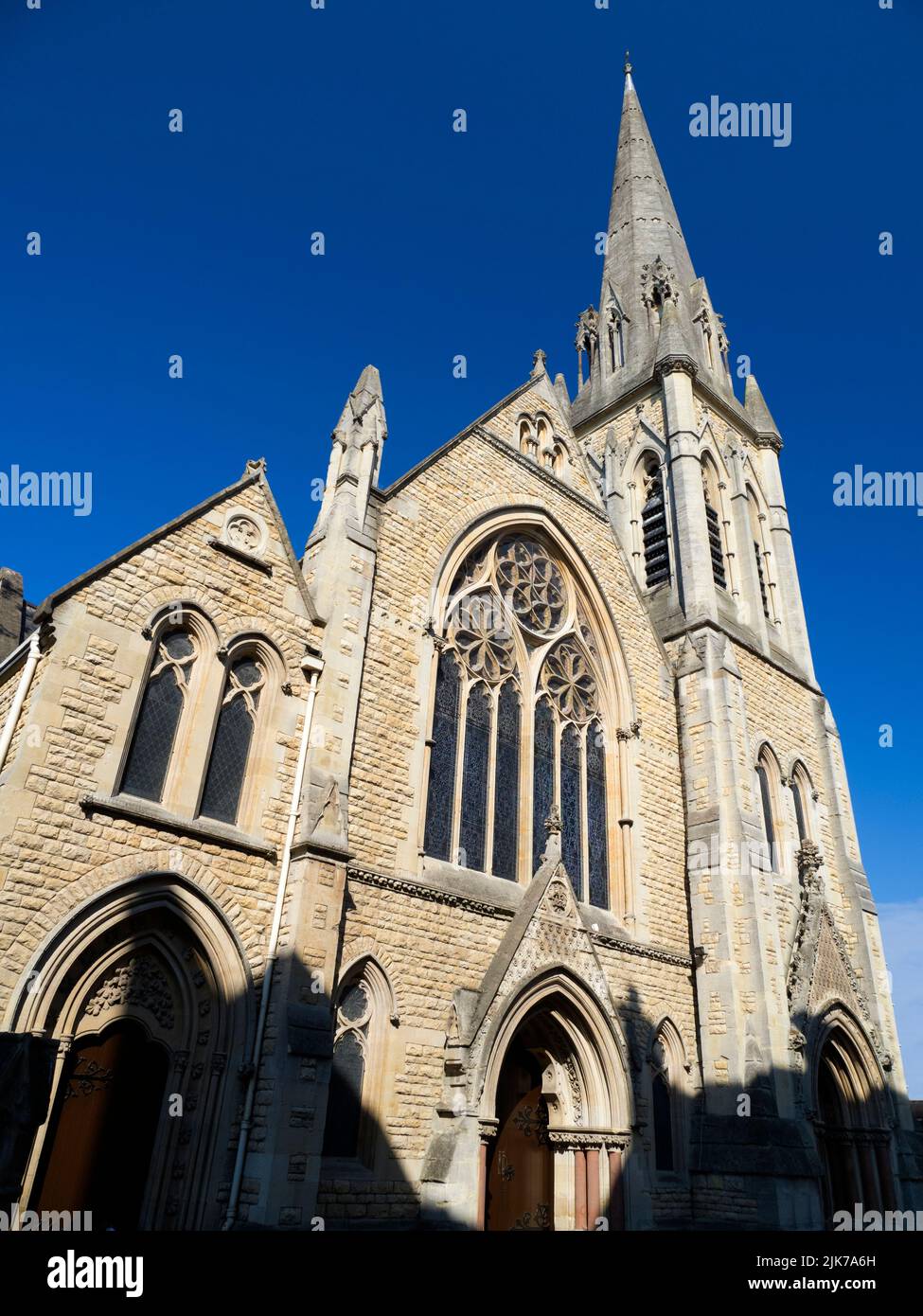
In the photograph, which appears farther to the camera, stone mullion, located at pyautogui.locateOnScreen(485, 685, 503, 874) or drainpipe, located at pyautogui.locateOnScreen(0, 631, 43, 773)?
stone mullion, located at pyautogui.locateOnScreen(485, 685, 503, 874)

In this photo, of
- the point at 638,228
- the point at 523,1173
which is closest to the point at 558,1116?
the point at 523,1173

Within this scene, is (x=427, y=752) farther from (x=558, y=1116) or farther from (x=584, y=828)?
(x=558, y=1116)

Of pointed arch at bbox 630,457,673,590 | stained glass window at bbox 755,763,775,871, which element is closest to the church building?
stained glass window at bbox 755,763,775,871

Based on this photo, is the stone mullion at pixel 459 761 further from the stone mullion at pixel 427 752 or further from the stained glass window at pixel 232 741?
the stained glass window at pixel 232 741

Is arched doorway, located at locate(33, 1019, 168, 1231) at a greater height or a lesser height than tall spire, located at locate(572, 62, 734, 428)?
lesser

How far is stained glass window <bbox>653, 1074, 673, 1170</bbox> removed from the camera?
43.4 feet

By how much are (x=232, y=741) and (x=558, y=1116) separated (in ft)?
23.2

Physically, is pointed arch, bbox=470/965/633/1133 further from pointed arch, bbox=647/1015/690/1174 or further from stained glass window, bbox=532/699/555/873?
stained glass window, bbox=532/699/555/873

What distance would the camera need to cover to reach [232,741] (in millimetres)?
10680

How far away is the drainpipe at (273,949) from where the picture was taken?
8641mm

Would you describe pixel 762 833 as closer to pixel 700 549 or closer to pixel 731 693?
pixel 731 693

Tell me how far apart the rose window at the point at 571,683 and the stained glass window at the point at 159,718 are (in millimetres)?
6893

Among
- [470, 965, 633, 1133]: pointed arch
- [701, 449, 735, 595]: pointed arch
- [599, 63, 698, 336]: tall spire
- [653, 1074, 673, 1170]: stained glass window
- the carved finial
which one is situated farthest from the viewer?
[599, 63, 698, 336]: tall spire

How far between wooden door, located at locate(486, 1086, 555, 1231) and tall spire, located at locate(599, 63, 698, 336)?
73.5 ft
